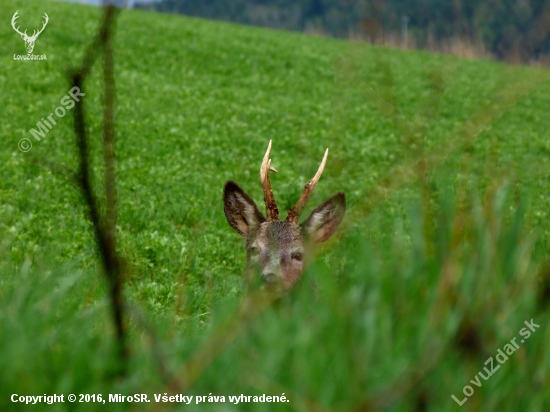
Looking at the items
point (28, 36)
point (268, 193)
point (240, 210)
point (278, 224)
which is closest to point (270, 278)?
point (278, 224)

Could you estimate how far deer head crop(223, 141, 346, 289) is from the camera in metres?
7.85

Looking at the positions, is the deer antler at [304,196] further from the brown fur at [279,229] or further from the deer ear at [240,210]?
the deer ear at [240,210]

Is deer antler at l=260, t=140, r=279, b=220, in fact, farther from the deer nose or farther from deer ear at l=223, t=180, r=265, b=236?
the deer nose

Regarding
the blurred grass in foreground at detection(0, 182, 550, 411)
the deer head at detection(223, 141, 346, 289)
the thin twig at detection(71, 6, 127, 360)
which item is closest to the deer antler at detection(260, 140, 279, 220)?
the deer head at detection(223, 141, 346, 289)

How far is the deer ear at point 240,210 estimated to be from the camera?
863 cm

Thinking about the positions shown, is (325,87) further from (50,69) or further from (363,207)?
(363,207)

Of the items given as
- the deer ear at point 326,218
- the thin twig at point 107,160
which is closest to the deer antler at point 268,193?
the deer ear at point 326,218

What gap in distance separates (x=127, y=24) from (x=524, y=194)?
116 ft

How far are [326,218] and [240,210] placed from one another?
100cm

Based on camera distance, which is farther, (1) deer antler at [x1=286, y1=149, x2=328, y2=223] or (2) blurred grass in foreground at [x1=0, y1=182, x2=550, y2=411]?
(1) deer antler at [x1=286, y1=149, x2=328, y2=223]

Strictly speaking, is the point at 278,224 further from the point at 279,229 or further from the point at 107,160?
the point at 107,160

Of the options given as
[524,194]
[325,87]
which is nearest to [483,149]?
[325,87]

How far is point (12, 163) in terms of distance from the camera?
592 inches

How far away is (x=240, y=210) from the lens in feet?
28.7
